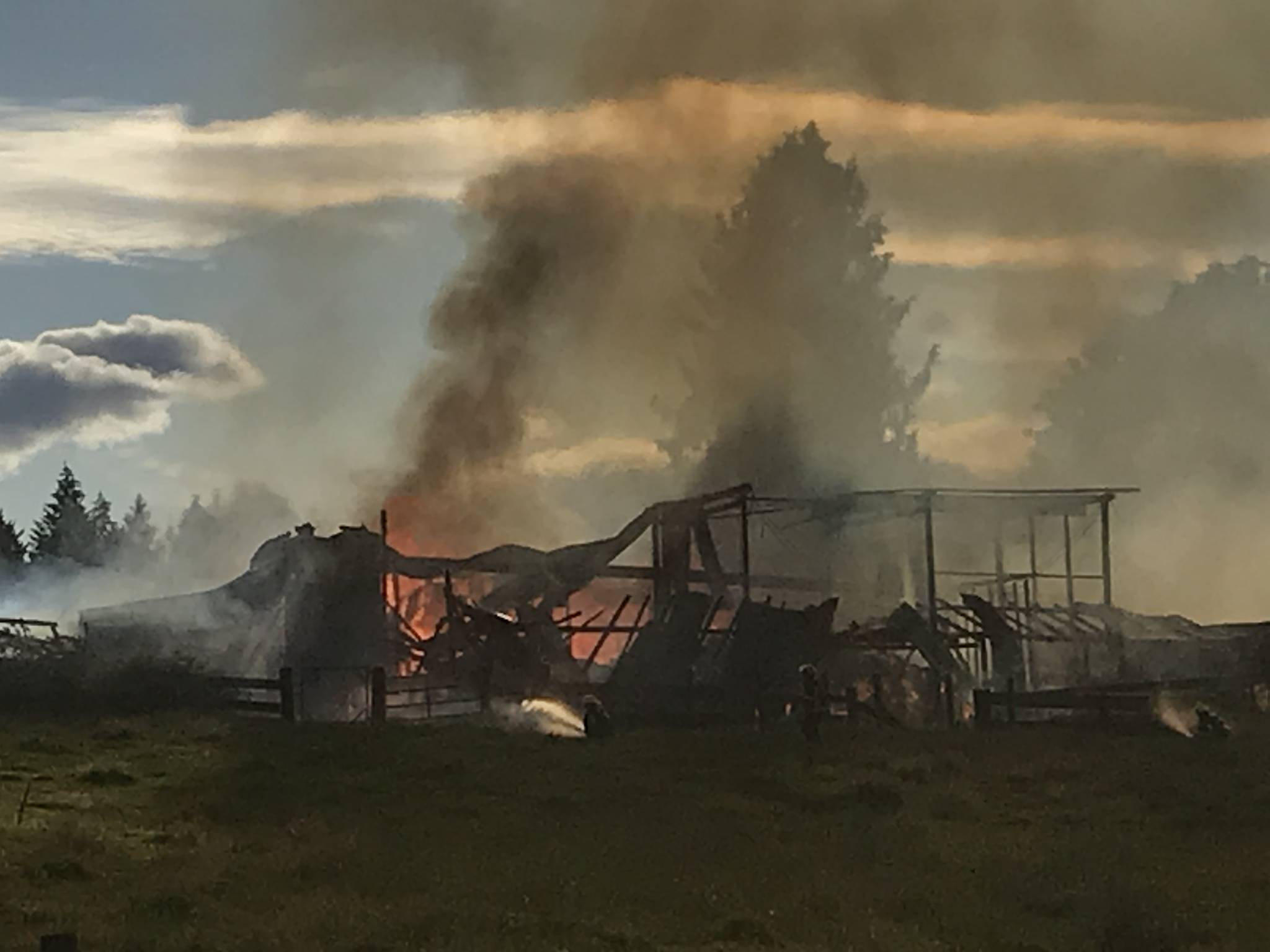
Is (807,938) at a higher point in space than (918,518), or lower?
lower

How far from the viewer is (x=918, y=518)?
54562 millimetres

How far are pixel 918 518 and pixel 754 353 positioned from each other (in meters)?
20.2

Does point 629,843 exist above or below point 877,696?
below

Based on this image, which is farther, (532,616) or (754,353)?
(754,353)

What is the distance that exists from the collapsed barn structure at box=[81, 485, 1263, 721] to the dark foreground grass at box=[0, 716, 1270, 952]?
27.9 ft

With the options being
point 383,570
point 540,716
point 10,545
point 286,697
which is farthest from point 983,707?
point 10,545

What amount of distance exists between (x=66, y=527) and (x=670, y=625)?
83.3 metres

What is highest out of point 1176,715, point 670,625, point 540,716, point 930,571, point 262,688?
point 930,571

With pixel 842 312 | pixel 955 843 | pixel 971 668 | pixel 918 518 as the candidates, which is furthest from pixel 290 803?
pixel 842 312

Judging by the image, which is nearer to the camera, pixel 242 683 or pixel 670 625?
pixel 242 683

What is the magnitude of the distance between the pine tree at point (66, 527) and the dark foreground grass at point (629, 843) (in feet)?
278

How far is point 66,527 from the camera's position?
113938 millimetres

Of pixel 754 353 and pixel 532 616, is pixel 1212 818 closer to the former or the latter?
pixel 532 616

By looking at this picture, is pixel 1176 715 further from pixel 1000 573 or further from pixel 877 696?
pixel 1000 573
